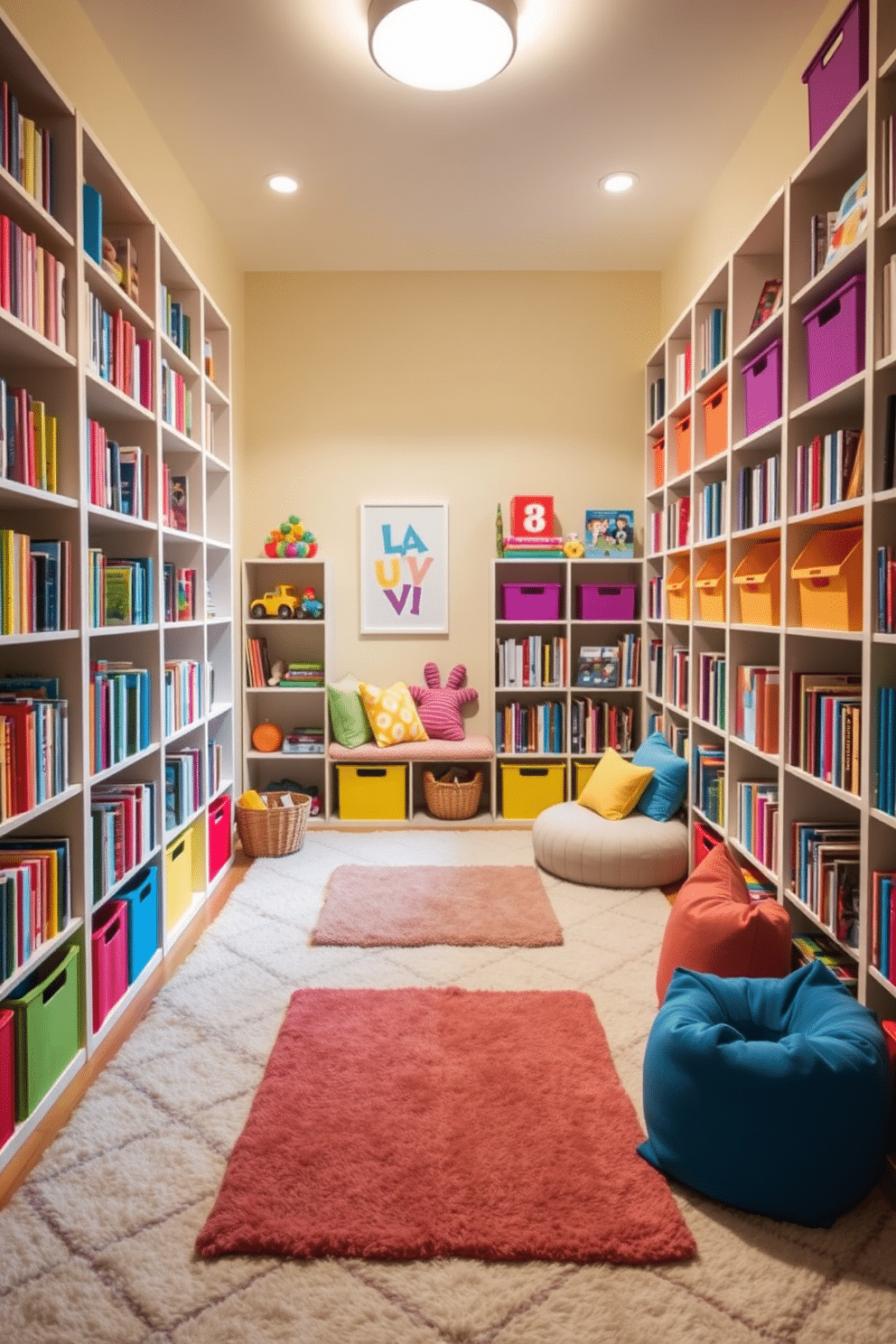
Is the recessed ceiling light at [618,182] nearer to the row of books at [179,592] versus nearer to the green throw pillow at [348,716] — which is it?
the row of books at [179,592]

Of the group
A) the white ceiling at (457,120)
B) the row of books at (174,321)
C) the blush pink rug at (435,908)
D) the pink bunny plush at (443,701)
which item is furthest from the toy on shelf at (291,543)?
the blush pink rug at (435,908)

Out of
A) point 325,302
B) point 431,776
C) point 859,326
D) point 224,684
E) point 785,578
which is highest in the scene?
point 325,302

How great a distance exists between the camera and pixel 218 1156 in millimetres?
1958

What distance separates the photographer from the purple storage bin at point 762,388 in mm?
2814

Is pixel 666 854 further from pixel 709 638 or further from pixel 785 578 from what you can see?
pixel 785 578

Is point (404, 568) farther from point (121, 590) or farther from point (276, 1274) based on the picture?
point (276, 1274)

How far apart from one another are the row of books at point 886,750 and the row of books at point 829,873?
43cm

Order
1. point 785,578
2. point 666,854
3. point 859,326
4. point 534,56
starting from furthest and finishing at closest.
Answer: point 666,854
point 534,56
point 785,578
point 859,326

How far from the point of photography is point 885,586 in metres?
2.02

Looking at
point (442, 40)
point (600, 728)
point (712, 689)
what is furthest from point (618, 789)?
point (442, 40)

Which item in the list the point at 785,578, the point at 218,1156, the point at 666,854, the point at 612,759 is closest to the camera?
the point at 218,1156

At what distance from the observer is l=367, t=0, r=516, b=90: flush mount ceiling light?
267 centimetres

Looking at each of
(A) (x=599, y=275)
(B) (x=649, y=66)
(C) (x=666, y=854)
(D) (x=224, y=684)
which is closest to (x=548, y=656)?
(C) (x=666, y=854)

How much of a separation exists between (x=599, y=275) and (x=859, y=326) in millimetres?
3173
